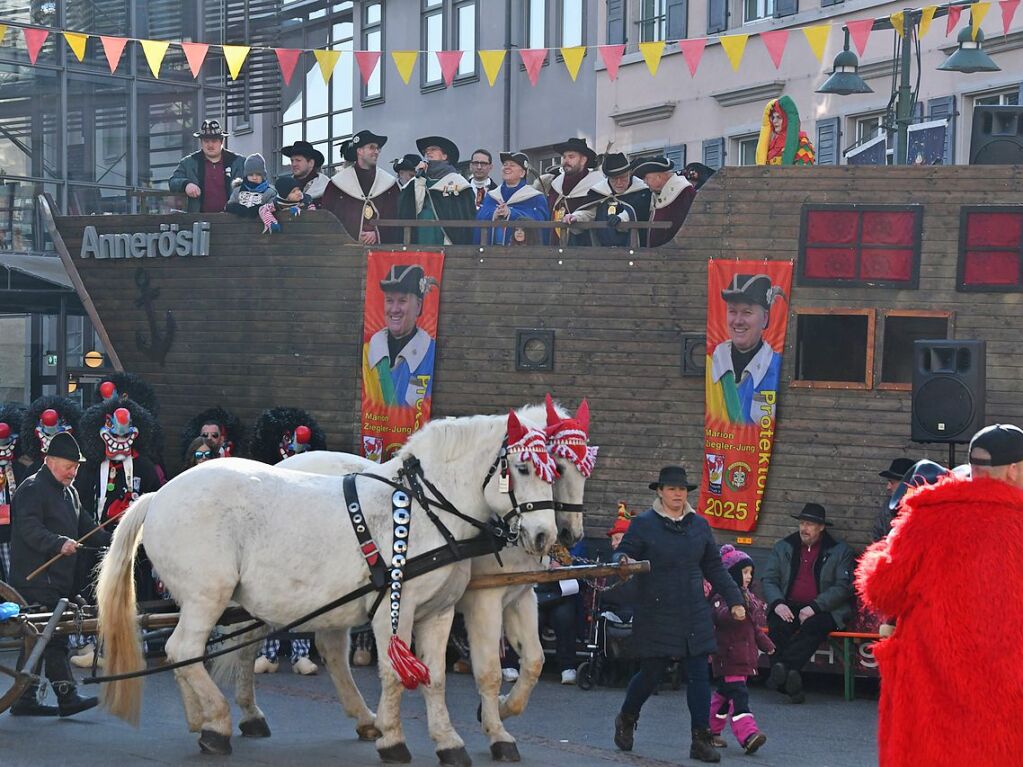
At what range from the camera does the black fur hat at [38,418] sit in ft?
49.4

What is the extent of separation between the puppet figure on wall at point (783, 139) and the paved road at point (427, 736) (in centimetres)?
449

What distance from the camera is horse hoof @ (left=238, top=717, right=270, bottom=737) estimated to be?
10.1 metres

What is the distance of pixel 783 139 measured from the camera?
14438 millimetres

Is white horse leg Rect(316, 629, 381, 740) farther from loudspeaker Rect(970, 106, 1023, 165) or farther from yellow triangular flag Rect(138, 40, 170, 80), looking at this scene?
yellow triangular flag Rect(138, 40, 170, 80)

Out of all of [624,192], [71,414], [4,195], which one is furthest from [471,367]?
[4,195]

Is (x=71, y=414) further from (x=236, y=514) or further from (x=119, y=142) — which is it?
(x=119, y=142)

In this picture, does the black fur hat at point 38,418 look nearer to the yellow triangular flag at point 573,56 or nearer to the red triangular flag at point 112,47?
the red triangular flag at point 112,47

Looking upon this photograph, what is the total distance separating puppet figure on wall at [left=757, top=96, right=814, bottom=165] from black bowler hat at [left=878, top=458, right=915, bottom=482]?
109 inches

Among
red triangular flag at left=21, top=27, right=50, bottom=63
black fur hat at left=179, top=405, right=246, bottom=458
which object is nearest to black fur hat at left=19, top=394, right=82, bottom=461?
black fur hat at left=179, top=405, right=246, bottom=458

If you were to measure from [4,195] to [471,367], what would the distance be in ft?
42.0

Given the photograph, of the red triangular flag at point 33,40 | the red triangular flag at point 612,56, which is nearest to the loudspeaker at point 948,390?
the red triangular flag at point 612,56

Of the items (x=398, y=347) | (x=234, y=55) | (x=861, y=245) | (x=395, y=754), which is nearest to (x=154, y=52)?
(x=234, y=55)

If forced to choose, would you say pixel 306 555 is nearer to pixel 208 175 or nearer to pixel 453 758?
pixel 453 758

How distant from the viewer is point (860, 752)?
10.3 metres
